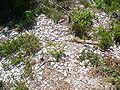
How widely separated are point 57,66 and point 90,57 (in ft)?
3.99

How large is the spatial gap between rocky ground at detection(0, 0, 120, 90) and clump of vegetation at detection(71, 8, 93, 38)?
297 millimetres

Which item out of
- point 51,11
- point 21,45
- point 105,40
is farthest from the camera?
point 51,11

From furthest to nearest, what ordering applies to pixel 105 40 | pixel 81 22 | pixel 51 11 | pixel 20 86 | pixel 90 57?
pixel 51 11 < pixel 81 22 < pixel 105 40 < pixel 90 57 < pixel 20 86

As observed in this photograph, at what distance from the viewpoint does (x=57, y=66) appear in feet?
36.1

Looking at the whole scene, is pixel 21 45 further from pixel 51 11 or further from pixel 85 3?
pixel 85 3

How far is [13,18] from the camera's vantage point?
13.3 metres

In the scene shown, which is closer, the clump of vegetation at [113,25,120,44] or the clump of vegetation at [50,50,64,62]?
the clump of vegetation at [50,50,64,62]

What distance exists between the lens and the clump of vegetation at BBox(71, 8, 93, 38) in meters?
12.3

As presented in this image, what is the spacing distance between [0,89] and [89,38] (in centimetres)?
383

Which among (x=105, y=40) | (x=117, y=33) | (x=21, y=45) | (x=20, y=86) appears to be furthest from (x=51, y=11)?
(x=20, y=86)

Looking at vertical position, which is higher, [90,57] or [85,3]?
[85,3]

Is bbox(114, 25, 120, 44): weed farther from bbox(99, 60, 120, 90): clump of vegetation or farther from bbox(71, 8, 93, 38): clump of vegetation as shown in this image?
bbox(99, 60, 120, 90): clump of vegetation

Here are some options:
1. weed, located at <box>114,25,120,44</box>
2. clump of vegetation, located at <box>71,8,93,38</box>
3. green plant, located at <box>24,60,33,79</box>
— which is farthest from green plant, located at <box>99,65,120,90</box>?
green plant, located at <box>24,60,33,79</box>

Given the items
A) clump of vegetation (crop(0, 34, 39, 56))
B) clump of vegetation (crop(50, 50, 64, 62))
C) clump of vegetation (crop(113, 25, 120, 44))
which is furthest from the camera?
clump of vegetation (crop(113, 25, 120, 44))
